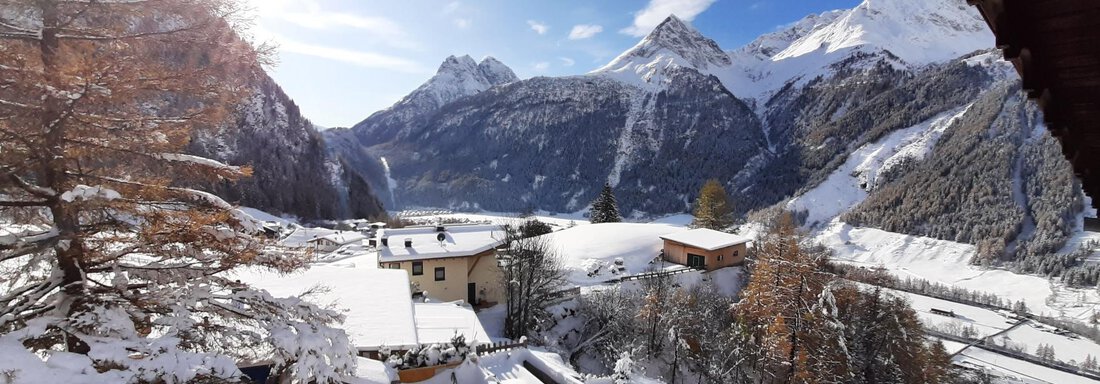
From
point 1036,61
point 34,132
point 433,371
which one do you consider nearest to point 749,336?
point 433,371

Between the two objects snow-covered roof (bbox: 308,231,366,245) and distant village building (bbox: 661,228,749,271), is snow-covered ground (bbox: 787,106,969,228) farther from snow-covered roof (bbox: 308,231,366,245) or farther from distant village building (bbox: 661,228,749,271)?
snow-covered roof (bbox: 308,231,366,245)

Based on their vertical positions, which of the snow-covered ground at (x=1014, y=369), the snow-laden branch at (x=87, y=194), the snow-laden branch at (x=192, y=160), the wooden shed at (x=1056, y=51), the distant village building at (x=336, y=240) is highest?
the wooden shed at (x=1056, y=51)

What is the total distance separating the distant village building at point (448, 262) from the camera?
2661 centimetres

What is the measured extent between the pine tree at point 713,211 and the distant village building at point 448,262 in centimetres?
3416

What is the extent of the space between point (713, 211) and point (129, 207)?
5720 cm

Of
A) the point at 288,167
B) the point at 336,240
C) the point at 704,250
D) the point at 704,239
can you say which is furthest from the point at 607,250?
the point at 288,167

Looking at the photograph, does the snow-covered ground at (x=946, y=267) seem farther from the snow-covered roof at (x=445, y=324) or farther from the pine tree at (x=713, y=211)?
the snow-covered roof at (x=445, y=324)

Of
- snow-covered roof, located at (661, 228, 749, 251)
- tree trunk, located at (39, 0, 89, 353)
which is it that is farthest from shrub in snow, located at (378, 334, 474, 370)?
snow-covered roof, located at (661, 228, 749, 251)

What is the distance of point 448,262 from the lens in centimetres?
2709

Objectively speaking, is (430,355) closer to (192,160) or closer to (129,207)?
(192,160)

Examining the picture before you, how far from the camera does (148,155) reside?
5180 millimetres

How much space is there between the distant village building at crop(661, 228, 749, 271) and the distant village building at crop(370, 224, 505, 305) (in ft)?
64.5

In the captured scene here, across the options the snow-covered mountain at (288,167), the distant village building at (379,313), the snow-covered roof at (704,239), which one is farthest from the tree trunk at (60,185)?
the snow-covered mountain at (288,167)

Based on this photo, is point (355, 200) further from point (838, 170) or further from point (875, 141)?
point (875, 141)
